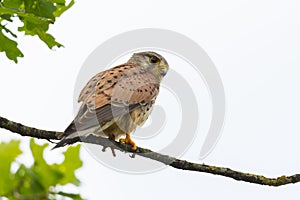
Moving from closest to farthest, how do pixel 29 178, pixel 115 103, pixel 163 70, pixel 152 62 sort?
1. pixel 29 178
2. pixel 115 103
3. pixel 163 70
4. pixel 152 62

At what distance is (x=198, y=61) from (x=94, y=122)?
177cm

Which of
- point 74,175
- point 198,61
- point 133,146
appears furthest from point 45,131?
point 198,61

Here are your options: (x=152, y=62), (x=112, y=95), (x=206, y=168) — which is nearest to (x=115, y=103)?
(x=112, y=95)

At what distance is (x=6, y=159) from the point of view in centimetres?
263

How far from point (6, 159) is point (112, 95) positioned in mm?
4082

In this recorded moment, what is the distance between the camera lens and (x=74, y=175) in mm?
3037

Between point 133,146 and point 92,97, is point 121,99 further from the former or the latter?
point 133,146

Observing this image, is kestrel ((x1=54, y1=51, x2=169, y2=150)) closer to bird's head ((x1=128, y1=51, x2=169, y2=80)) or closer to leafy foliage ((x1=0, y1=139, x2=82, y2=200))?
bird's head ((x1=128, y1=51, x2=169, y2=80))

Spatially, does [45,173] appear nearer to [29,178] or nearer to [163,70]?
[29,178]

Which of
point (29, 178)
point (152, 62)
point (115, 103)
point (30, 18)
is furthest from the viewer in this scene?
point (152, 62)

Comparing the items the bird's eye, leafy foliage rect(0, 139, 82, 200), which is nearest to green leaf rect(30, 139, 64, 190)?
leafy foliage rect(0, 139, 82, 200)

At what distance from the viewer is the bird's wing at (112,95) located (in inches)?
245

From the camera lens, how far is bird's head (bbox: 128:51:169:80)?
8188 mm

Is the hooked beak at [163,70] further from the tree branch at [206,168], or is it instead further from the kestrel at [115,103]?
the tree branch at [206,168]
